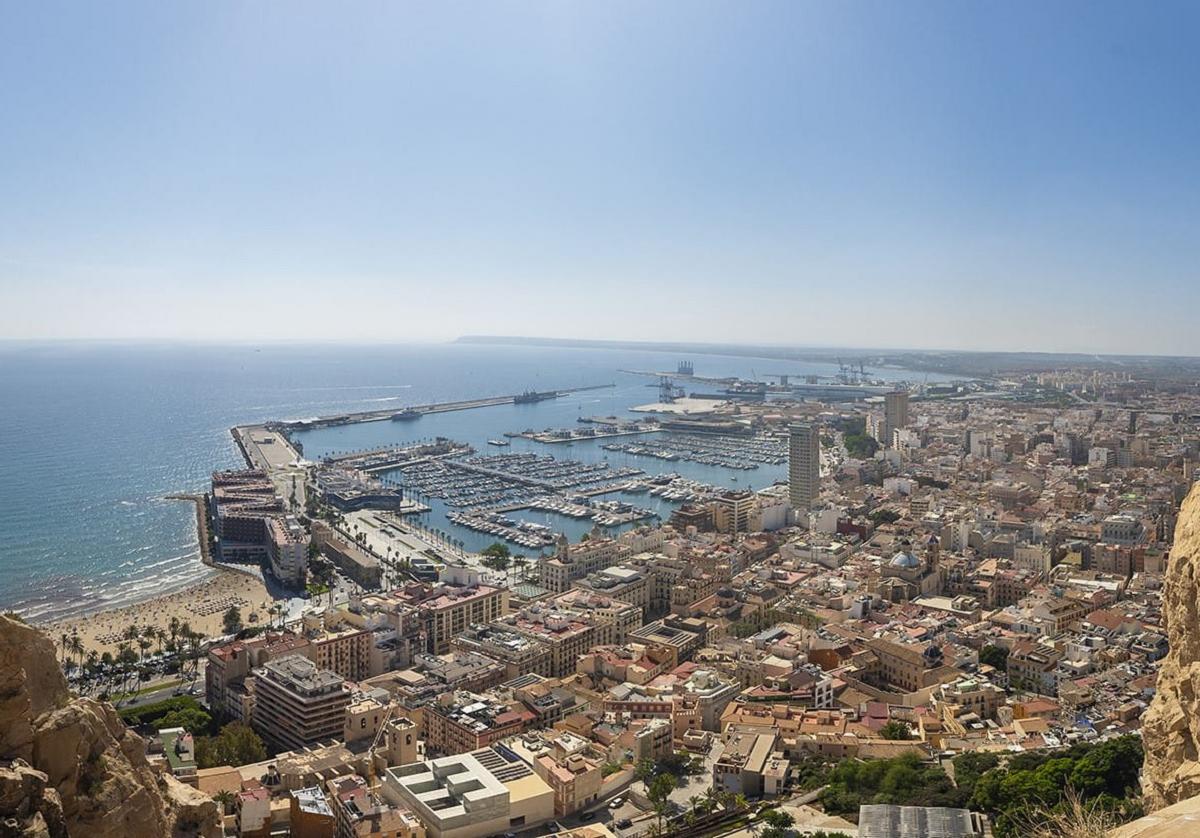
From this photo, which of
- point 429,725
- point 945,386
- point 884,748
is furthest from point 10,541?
point 945,386

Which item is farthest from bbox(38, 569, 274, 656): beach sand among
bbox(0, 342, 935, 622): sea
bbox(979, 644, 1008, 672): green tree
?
bbox(979, 644, 1008, 672): green tree

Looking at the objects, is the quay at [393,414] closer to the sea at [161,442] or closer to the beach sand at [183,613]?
the sea at [161,442]

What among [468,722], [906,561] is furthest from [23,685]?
[906,561]

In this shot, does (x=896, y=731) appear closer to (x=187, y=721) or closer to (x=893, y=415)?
(x=187, y=721)

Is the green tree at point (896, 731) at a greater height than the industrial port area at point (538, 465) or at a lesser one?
greater

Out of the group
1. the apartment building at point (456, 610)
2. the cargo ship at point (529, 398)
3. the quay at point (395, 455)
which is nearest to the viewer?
the apartment building at point (456, 610)

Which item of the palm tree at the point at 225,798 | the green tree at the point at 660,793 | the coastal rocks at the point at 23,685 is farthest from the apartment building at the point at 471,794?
the coastal rocks at the point at 23,685
